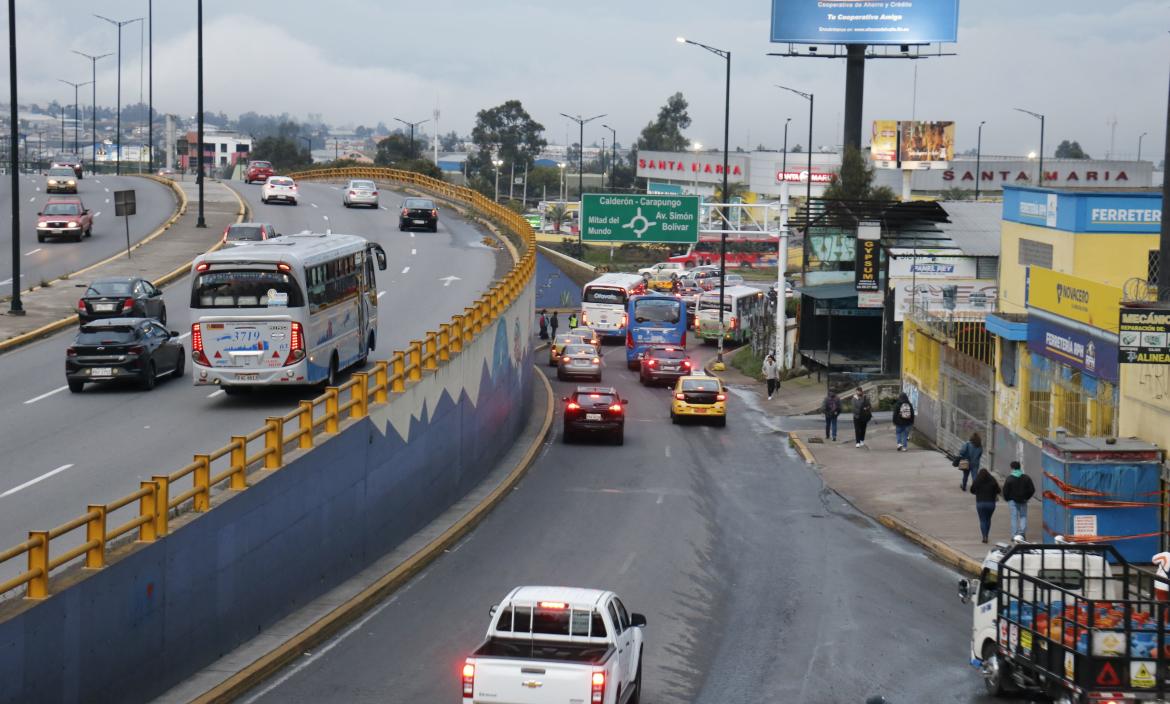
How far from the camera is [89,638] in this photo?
14336mm

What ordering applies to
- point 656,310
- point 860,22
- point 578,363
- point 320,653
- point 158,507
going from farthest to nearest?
1. point 860,22
2. point 656,310
3. point 578,363
4. point 320,653
5. point 158,507

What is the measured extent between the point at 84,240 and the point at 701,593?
43.4 meters

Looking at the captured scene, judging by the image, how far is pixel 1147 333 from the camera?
2330cm

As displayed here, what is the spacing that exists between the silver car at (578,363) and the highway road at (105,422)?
30.2 feet

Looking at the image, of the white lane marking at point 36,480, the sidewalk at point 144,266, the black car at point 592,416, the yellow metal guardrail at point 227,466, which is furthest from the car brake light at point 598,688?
the black car at point 592,416

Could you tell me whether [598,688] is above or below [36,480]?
below

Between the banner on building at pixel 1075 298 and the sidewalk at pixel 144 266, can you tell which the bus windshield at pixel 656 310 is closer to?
the sidewalk at pixel 144 266

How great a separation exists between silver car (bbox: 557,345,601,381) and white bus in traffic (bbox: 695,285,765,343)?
17.4 metres

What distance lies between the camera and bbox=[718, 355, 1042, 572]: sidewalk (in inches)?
1094

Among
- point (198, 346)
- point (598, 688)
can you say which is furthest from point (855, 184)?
point (598, 688)

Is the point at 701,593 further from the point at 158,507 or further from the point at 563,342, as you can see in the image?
the point at 563,342

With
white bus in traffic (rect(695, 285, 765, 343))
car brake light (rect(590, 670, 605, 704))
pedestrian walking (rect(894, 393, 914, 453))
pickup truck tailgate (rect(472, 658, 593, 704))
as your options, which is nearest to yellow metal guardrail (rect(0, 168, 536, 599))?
pickup truck tailgate (rect(472, 658, 593, 704))

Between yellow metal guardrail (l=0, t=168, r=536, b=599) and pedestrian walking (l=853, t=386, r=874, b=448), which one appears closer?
yellow metal guardrail (l=0, t=168, r=536, b=599)

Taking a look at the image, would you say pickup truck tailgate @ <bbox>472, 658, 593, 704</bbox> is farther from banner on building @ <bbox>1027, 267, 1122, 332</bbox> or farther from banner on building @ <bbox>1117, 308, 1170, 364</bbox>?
banner on building @ <bbox>1027, 267, 1122, 332</bbox>
